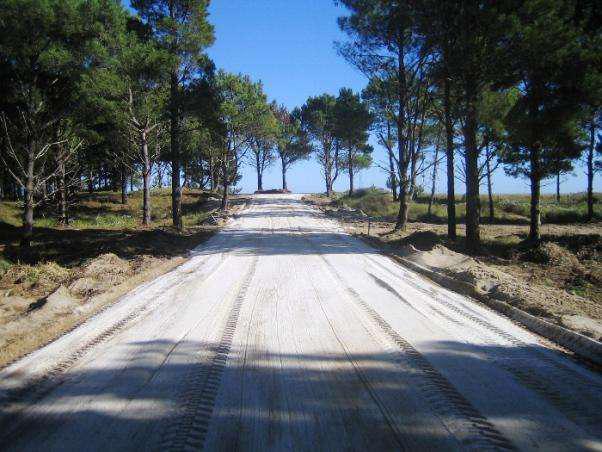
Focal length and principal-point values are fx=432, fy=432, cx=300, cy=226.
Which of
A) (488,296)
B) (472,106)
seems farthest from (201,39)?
(488,296)

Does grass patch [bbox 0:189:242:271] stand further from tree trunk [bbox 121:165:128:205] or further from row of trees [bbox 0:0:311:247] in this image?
tree trunk [bbox 121:165:128:205]

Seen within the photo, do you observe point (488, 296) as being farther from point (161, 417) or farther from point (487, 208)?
point (487, 208)

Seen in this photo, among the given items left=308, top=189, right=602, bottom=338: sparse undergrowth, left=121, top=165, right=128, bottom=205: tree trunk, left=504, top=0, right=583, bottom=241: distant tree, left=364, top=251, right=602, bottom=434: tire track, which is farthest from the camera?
left=121, top=165, right=128, bottom=205: tree trunk

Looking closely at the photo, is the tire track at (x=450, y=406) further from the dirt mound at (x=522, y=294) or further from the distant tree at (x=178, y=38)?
the distant tree at (x=178, y=38)

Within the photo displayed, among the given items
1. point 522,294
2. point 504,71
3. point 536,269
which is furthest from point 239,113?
point 522,294

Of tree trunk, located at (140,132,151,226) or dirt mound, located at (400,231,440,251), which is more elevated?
tree trunk, located at (140,132,151,226)

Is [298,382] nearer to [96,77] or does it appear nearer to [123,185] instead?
[96,77]

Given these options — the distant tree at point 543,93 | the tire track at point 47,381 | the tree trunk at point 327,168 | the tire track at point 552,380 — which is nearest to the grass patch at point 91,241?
the tire track at point 47,381

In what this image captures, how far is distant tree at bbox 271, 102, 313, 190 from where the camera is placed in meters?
52.1

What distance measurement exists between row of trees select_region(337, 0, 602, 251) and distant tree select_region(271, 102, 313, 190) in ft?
112

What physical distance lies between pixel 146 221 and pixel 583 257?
19495 mm

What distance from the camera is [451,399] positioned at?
356 cm

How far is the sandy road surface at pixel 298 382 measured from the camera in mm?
3020

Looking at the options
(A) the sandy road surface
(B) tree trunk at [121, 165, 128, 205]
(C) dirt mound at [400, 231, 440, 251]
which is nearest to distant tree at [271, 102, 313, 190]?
(B) tree trunk at [121, 165, 128, 205]
